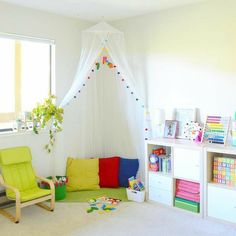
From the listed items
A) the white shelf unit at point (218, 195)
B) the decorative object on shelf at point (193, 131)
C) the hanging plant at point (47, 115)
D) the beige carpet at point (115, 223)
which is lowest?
the beige carpet at point (115, 223)

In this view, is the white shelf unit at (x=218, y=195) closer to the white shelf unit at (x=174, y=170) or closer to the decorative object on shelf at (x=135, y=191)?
the white shelf unit at (x=174, y=170)

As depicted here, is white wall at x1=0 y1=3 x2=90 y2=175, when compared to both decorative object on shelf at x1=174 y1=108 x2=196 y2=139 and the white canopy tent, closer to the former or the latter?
the white canopy tent

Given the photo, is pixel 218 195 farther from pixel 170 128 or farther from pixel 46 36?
pixel 46 36

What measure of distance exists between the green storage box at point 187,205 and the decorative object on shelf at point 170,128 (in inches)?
33.3

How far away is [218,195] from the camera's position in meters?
3.66

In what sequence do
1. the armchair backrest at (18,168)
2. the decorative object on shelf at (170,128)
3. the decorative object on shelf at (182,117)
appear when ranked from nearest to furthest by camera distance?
the armchair backrest at (18,168) → the decorative object on shelf at (182,117) → the decorative object on shelf at (170,128)

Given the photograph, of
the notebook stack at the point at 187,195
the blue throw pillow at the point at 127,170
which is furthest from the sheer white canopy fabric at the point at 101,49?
the notebook stack at the point at 187,195

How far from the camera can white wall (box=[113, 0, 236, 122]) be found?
3.92 metres

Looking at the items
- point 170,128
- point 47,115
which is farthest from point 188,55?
point 47,115

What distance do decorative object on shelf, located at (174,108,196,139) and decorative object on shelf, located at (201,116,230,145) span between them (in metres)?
0.23

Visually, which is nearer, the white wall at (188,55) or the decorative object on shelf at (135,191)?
the white wall at (188,55)

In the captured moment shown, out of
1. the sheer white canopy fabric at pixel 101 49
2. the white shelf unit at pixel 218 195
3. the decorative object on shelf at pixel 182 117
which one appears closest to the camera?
the white shelf unit at pixel 218 195

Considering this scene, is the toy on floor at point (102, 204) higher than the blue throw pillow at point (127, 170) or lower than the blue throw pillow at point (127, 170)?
lower

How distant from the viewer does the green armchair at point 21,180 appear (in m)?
3.83
